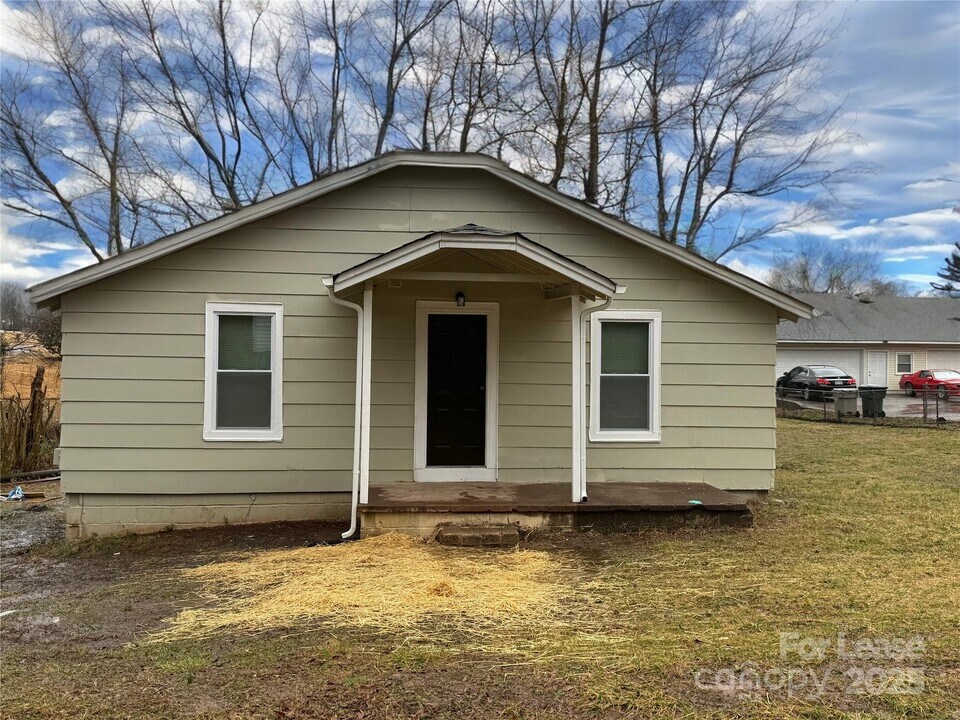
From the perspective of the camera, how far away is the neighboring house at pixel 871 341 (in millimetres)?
Answer: 31719

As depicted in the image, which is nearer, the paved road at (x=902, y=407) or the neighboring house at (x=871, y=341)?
the paved road at (x=902, y=407)

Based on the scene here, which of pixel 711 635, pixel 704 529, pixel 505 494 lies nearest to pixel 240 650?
pixel 711 635

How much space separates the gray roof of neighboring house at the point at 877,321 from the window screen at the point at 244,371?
2852 cm

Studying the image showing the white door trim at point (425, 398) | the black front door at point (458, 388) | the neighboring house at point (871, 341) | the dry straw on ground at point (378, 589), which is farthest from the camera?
the neighboring house at point (871, 341)

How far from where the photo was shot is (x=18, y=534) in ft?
24.2

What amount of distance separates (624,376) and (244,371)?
4016 millimetres

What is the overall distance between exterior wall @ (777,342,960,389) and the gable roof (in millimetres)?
26321

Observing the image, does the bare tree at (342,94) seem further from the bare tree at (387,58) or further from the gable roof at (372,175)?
the gable roof at (372,175)

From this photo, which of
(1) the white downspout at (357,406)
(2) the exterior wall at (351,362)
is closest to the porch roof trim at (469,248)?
(1) the white downspout at (357,406)

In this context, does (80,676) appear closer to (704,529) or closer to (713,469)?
(704,529)

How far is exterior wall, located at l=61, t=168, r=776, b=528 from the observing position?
23.0 feet

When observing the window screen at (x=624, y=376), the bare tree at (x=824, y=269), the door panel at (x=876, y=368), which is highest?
the bare tree at (x=824, y=269)

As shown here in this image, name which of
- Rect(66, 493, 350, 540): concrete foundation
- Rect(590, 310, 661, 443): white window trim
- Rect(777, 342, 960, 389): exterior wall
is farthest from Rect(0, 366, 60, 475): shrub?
Rect(777, 342, 960, 389): exterior wall

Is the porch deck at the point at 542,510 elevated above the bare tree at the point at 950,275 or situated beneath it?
situated beneath
